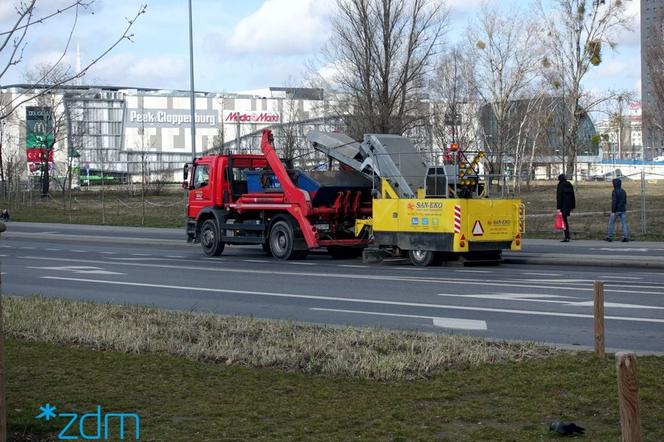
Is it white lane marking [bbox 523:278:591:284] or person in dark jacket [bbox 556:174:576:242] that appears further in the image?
person in dark jacket [bbox 556:174:576:242]

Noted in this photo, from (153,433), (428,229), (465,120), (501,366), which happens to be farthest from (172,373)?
(465,120)

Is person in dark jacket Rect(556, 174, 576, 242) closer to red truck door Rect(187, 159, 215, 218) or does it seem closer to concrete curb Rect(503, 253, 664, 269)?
concrete curb Rect(503, 253, 664, 269)

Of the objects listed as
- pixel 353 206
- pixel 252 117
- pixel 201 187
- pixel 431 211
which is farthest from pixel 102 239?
pixel 252 117

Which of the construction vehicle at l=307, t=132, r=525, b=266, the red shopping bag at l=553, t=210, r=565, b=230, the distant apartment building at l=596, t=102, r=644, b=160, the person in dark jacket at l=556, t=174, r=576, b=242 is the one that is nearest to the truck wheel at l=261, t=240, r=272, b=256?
the construction vehicle at l=307, t=132, r=525, b=266

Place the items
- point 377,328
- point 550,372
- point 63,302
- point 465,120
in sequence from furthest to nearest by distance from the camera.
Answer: point 465,120, point 63,302, point 377,328, point 550,372

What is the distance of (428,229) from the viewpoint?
23703mm

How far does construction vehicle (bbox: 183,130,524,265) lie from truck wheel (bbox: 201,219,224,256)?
1.1 inches

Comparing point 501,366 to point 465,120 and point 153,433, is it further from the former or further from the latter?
point 465,120

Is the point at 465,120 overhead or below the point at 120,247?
overhead

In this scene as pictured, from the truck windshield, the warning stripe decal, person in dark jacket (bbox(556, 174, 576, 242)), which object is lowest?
the warning stripe decal

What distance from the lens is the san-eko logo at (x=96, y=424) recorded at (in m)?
7.13

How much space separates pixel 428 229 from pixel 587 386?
Result: 607 inches

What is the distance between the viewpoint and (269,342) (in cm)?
1073

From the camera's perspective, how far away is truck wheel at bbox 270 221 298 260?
87.0 ft
